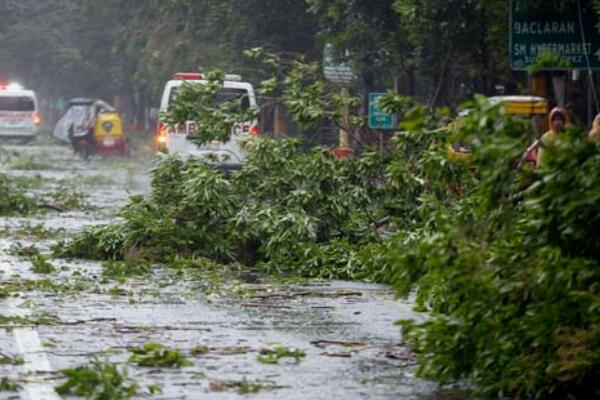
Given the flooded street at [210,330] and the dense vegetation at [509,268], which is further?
the flooded street at [210,330]

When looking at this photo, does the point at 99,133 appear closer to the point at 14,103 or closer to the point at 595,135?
the point at 14,103

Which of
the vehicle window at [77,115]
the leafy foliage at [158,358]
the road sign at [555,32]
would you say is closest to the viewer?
the leafy foliage at [158,358]

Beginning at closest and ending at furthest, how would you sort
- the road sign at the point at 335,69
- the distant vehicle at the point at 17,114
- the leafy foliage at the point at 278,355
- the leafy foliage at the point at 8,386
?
the leafy foliage at the point at 8,386 < the leafy foliage at the point at 278,355 < the road sign at the point at 335,69 < the distant vehicle at the point at 17,114

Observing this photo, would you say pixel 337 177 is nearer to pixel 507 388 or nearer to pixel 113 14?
pixel 507 388

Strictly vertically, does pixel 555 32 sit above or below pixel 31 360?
above

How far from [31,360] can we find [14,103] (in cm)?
5512

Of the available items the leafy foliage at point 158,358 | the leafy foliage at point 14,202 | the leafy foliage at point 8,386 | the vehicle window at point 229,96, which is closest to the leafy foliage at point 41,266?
the vehicle window at point 229,96

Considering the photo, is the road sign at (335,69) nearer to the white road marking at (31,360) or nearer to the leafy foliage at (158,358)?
the white road marking at (31,360)

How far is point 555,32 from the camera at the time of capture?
23234 millimetres

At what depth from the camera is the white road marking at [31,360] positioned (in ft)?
30.0

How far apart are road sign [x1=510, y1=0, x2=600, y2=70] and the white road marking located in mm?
11331

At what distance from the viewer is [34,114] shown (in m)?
65.4

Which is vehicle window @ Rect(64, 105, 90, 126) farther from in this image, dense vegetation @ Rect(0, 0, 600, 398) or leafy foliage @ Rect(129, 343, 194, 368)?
leafy foliage @ Rect(129, 343, 194, 368)

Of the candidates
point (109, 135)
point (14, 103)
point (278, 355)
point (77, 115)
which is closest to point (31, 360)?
point (278, 355)
